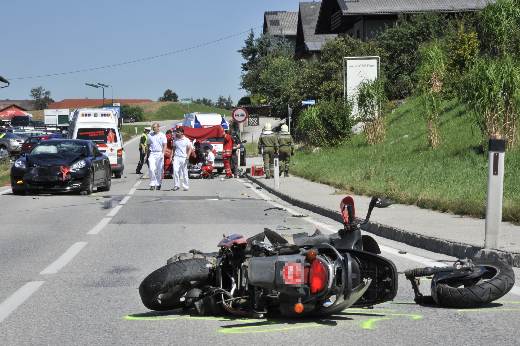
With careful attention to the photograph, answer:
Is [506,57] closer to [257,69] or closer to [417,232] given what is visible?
[417,232]

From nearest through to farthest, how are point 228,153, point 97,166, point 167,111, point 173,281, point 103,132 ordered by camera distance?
point 173,281 < point 97,166 < point 228,153 < point 103,132 < point 167,111

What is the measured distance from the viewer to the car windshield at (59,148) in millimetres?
23328

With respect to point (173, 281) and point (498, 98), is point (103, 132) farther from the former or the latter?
point (173, 281)

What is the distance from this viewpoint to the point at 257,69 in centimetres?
8406

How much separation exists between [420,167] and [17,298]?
633 inches

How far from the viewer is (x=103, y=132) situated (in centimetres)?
3416

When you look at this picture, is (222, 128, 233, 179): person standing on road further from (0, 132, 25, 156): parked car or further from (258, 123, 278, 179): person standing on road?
(0, 132, 25, 156): parked car

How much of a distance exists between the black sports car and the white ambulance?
312 inches

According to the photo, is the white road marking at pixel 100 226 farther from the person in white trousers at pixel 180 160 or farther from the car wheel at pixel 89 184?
the person in white trousers at pixel 180 160

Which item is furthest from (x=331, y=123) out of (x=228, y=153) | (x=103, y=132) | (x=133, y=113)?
(x=133, y=113)

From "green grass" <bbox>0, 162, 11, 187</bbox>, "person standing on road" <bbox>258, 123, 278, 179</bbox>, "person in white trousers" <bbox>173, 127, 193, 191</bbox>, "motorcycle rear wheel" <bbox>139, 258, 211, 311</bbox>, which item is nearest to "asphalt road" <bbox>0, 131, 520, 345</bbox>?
"motorcycle rear wheel" <bbox>139, 258, 211, 311</bbox>

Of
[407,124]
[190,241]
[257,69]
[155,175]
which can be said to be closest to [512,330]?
[190,241]

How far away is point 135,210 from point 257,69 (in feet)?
219

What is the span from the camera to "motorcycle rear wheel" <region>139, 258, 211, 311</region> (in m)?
6.94
